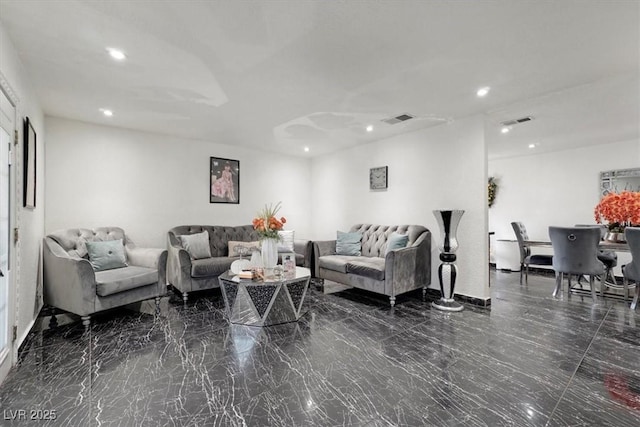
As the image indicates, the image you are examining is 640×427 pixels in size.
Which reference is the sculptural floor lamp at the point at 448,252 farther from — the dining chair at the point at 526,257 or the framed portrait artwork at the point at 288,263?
the dining chair at the point at 526,257

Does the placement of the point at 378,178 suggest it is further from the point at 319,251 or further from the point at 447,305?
the point at 447,305

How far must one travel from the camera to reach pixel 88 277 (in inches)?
113

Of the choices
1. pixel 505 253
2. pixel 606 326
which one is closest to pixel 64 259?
pixel 606 326

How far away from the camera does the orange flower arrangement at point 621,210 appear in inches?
144

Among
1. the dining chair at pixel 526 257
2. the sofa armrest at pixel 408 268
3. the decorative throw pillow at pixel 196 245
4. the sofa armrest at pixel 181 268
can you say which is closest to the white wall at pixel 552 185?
the dining chair at pixel 526 257

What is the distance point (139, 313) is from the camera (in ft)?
11.0

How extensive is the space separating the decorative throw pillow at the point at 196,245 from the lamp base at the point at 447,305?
317 cm

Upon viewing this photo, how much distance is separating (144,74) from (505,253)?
21.5ft

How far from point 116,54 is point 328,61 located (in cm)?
170

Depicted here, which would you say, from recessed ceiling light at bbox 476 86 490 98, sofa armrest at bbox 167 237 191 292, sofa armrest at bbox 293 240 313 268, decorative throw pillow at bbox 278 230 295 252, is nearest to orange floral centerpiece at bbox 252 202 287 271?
sofa armrest at bbox 167 237 191 292

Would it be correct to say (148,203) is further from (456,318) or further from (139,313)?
(456,318)

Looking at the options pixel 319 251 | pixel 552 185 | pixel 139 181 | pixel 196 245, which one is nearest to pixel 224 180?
pixel 139 181

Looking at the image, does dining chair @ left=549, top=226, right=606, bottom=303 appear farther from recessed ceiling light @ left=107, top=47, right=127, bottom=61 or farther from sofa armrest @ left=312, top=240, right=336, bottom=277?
recessed ceiling light @ left=107, top=47, right=127, bottom=61

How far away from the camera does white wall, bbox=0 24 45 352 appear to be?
2223 mm
